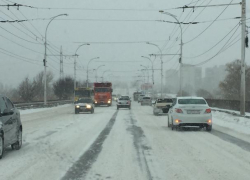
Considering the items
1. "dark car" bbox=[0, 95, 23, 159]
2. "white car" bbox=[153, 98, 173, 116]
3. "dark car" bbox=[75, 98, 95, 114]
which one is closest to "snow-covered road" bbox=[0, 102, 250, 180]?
"dark car" bbox=[0, 95, 23, 159]

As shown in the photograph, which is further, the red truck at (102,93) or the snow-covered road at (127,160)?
the red truck at (102,93)

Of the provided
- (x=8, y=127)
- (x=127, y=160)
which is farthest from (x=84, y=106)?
(x=127, y=160)

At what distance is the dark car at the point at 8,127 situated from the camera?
9.95m

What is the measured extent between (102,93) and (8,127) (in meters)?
50.0

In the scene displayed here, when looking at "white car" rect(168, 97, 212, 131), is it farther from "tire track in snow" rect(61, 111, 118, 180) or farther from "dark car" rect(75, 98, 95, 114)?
"dark car" rect(75, 98, 95, 114)

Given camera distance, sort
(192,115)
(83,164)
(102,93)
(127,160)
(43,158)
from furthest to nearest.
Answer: (102,93) → (192,115) → (43,158) → (127,160) → (83,164)

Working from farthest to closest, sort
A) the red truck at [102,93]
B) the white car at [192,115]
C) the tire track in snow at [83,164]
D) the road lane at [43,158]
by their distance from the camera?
the red truck at [102,93], the white car at [192,115], the road lane at [43,158], the tire track in snow at [83,164]

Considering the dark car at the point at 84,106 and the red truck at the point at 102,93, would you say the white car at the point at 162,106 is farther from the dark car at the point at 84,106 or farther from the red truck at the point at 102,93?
the red truck at the point at 102,93

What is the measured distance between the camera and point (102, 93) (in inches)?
2382

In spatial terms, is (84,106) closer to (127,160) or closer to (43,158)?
(43,158)

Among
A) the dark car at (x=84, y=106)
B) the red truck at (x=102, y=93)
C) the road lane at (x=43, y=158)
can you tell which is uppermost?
the red truck at (x=102, y=93)

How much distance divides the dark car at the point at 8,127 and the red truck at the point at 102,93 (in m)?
48.6

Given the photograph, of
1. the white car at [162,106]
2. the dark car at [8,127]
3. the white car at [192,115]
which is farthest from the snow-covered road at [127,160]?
the white car at [162,106]

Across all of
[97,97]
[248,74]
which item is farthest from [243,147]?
[248,74]
